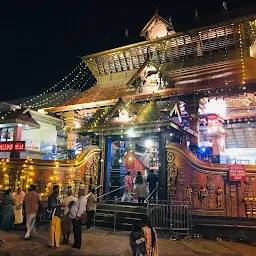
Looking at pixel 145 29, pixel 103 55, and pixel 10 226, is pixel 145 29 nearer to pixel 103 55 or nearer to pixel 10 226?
pixel 103 55

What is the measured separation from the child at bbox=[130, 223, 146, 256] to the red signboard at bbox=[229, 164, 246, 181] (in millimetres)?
6225

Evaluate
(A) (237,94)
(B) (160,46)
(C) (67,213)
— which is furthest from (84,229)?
(B) (160,46)

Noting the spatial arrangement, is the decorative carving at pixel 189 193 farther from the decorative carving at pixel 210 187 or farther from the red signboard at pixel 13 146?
the red signboard at pixel 13 146

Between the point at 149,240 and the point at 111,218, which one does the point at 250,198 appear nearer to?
the point at 111,218

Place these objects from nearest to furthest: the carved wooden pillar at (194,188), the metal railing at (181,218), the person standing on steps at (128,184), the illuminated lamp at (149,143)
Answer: the metal railing at (181,218) → the carved wooden pillar at (194,188) → the person standing on steps at (128,184) → the illuminated lamp at (149,143)

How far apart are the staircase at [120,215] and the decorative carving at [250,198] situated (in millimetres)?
4001

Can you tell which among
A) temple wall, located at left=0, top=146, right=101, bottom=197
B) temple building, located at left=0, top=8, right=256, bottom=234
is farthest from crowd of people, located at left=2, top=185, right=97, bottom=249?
temple building, located at left=0, top=8, right=256, bottom=234

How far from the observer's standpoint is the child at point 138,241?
4.98 metres

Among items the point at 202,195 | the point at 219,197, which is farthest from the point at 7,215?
the point at 219,197

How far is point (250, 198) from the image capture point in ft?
31.9

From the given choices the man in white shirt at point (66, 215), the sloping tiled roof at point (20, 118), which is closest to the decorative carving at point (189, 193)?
the man in white shirt at point (66, 215)

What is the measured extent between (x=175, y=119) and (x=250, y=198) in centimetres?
559

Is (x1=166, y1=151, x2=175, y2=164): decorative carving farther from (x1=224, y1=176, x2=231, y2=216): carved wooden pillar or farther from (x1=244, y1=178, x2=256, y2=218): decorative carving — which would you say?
(x1=244, y1=178, x2=256, y2=218): decorative carving

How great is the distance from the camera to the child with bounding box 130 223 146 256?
498 centimetres
